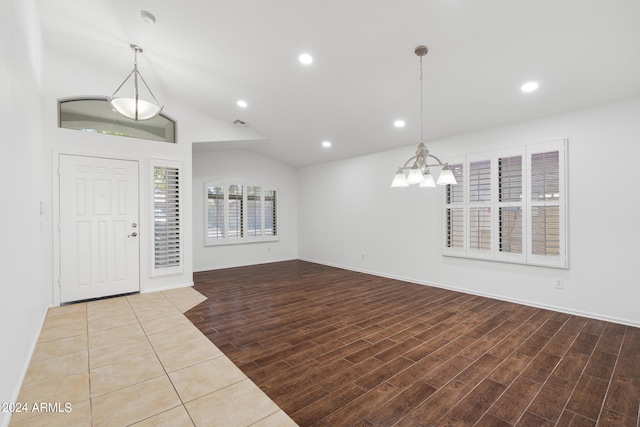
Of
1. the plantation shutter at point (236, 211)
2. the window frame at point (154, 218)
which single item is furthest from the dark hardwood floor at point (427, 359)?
the plantation shutter at point (236, 211)

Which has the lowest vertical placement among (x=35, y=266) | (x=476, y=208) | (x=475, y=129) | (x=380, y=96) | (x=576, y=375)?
(x=576, y=375)

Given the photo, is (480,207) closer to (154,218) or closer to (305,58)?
(305,58)

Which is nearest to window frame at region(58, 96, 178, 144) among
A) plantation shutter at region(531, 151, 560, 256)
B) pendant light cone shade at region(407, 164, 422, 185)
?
pendant light cone shade at region(407, 164, 422, 185)

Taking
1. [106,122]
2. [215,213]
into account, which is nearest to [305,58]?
[106,122]

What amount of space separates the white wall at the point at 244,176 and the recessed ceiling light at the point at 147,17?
357 centimetres

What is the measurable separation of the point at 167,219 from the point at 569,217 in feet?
19.5

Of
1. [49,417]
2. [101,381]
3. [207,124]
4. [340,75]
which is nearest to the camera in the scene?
[49,417]

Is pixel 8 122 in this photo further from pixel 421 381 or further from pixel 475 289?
pixel 475 289

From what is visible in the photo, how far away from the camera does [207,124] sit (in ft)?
17.3

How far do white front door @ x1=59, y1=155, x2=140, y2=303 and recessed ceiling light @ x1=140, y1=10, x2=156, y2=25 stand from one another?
2.21m

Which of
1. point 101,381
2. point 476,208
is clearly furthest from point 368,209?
point 101,381

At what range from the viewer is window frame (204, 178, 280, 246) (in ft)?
21.6

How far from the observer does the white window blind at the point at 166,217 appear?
473 centimetres

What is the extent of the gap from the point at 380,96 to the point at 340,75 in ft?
2.29
